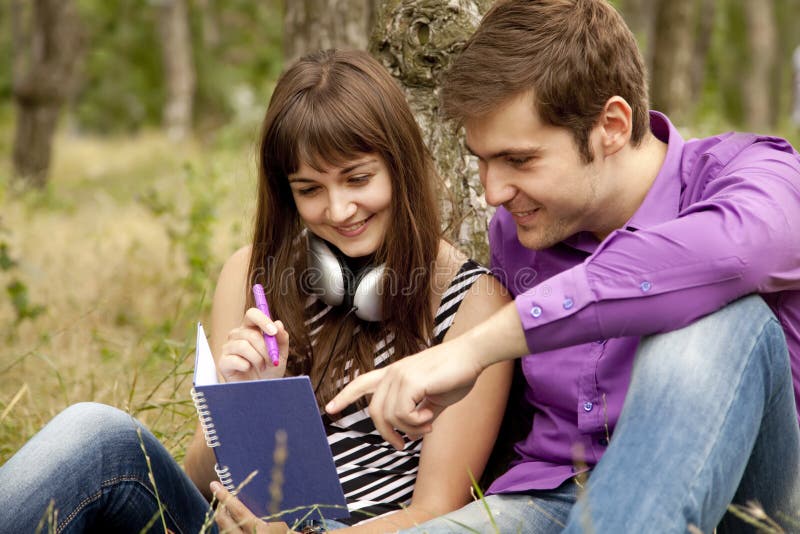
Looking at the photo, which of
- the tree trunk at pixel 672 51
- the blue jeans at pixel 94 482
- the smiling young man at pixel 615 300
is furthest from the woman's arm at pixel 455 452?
the tree trunk at pixel 672 51

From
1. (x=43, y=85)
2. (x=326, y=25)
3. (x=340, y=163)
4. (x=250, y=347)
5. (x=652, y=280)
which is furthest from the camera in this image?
(x=43, y=85)

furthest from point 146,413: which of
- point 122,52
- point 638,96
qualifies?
point 122,52

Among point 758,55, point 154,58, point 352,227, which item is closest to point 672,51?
point 758,55

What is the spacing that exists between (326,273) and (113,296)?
324 centimetres

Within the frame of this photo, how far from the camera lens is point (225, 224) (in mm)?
6664

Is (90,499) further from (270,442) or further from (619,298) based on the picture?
(619,298)

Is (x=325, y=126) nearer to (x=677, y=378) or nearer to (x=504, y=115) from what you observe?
(x=504, y=115)

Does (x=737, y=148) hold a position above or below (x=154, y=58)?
above

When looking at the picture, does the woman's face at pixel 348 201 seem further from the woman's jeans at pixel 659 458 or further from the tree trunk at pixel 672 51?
the tree trunk at pixel 672 51

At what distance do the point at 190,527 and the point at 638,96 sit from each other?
1.66 metres

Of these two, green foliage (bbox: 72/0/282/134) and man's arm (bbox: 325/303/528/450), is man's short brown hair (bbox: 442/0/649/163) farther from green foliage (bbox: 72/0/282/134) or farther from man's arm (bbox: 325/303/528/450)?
green foliage (bbox: 72/0/282/134)

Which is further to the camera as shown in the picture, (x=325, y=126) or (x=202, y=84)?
(x=202, y=84)

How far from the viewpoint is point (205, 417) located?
2205mm

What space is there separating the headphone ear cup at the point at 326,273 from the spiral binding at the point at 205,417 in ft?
1.99
